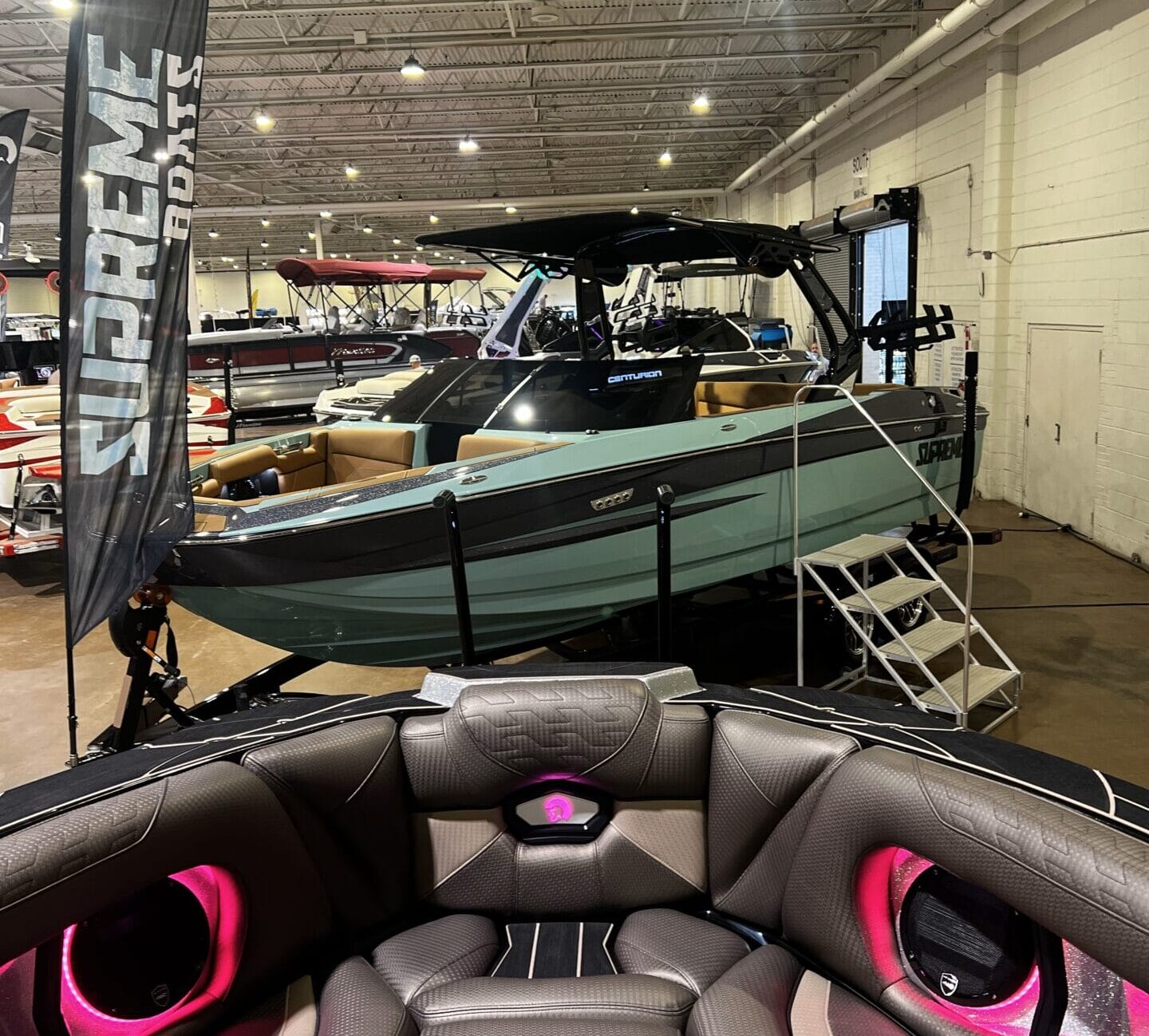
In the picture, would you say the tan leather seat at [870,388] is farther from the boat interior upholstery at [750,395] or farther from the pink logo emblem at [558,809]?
the pink logo emblem at [558,809]

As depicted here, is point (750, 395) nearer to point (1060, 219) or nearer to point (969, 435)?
point (969, 435)

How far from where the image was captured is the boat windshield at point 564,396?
3805mm

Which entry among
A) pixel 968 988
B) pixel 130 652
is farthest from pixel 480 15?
pixel 968 988

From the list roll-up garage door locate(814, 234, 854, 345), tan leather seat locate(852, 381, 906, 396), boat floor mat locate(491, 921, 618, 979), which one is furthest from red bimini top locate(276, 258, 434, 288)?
boat floor mat locate(491, 921, 618, 979)

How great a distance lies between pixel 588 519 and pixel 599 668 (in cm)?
136

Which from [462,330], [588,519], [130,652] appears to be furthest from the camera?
[462,330]

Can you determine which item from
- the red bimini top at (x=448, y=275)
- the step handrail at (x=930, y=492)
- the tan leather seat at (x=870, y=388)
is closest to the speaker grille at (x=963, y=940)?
the step handrail at (x=930, y=492)

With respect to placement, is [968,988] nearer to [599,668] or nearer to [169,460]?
[599,668]

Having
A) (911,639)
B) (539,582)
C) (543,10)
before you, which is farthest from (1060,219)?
(539,582)

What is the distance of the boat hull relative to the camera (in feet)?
9.61

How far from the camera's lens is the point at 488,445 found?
365cm

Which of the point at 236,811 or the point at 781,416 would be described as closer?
the point at 236,811

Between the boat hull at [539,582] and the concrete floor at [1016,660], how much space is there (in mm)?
729

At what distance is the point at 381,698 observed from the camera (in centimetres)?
179
